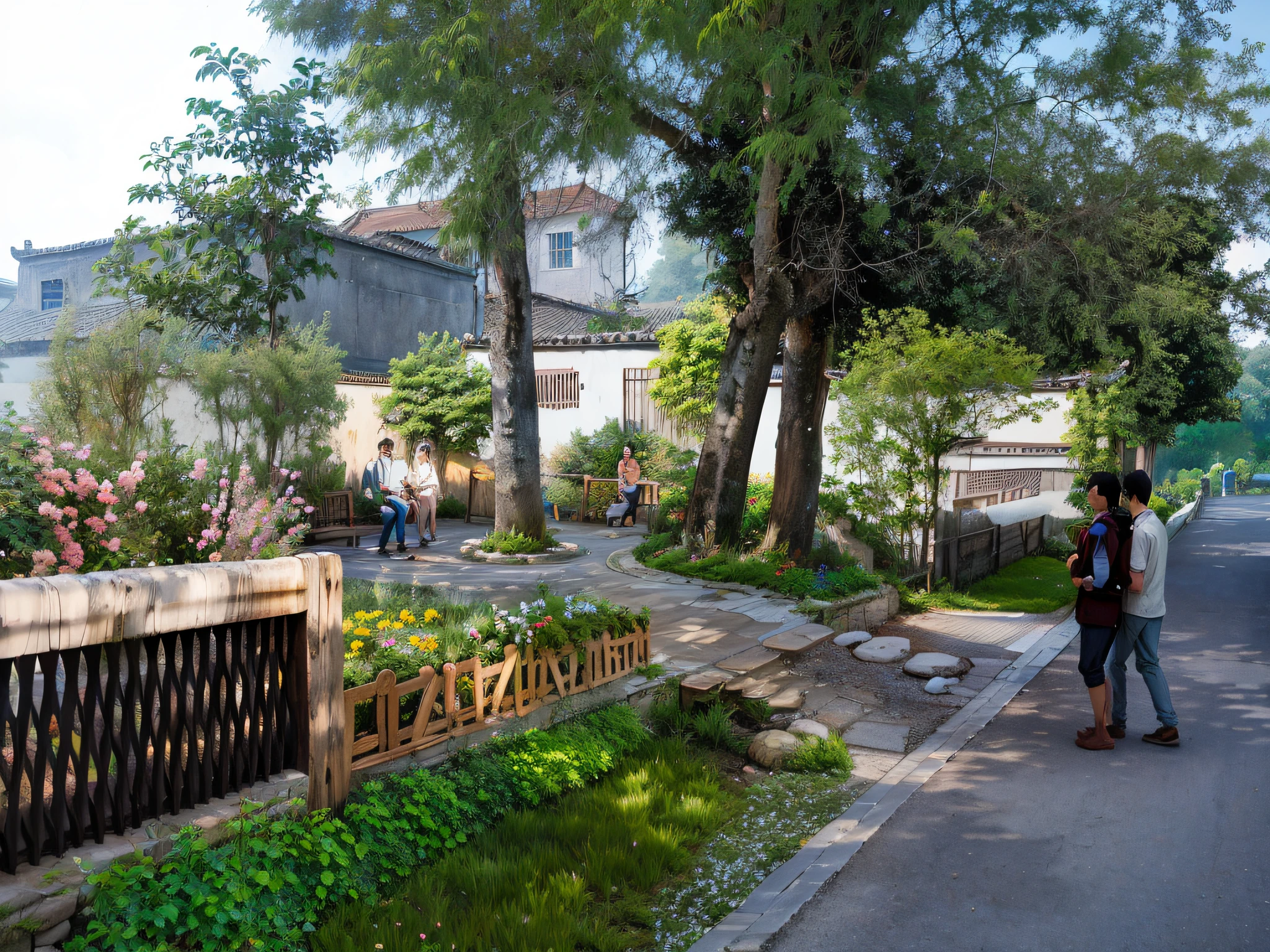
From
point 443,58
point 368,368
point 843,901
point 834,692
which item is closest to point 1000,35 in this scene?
point 443,58

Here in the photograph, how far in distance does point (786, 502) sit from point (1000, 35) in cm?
631

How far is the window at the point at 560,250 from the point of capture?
36344 mm

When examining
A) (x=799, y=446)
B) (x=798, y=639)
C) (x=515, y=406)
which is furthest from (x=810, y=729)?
(x=515, y=406)

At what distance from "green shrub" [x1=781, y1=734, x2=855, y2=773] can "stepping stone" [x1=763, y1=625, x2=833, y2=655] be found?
6.15 feet

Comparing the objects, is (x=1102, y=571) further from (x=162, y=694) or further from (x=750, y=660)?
(x=162, y=694)

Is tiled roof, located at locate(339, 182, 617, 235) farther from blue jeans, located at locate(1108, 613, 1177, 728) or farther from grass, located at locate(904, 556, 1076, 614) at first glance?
blue jeans, located at locate(1108, 613, 1177, 728)

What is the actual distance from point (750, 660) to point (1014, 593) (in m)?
7.52

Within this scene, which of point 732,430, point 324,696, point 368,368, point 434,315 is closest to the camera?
point 324,696

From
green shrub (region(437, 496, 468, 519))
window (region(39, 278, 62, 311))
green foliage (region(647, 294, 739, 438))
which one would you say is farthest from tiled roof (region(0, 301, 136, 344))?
green foliage (region(647, 294, 739, 438))

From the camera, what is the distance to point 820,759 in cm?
567

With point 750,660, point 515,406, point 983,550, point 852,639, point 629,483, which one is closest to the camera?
point 750,660

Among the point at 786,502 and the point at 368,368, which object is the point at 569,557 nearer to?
the point at 786,502

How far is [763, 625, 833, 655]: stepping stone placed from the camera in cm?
769

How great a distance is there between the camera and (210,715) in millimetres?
3596
